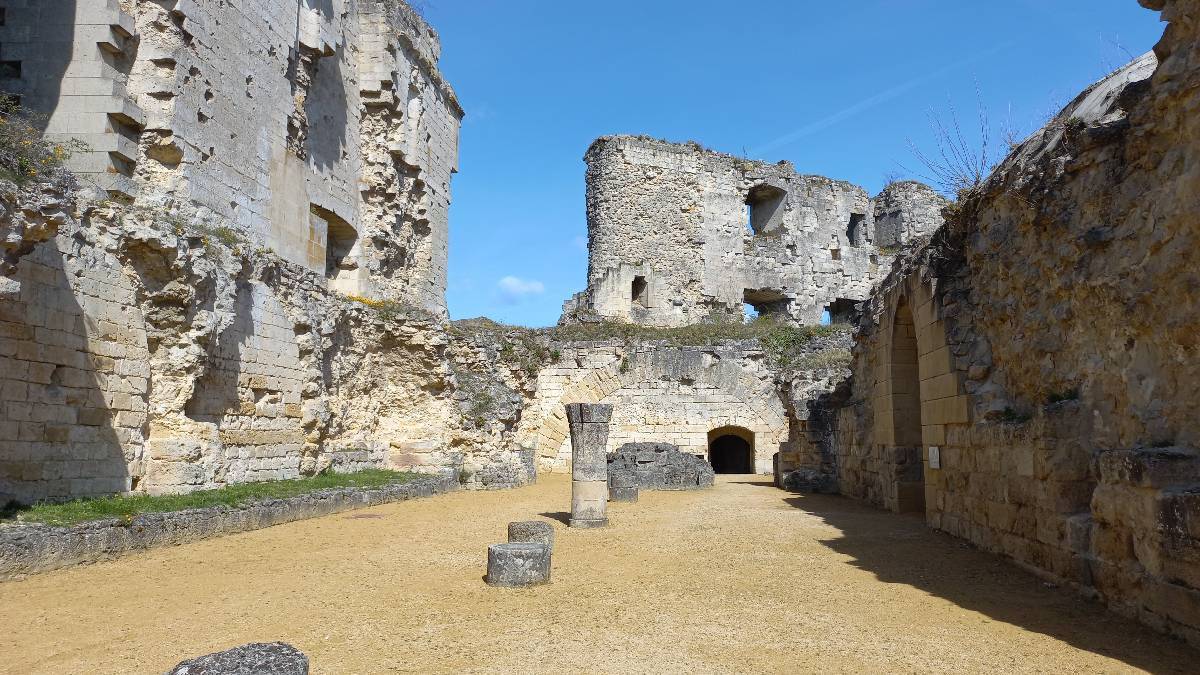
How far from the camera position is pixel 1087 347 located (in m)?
5.18

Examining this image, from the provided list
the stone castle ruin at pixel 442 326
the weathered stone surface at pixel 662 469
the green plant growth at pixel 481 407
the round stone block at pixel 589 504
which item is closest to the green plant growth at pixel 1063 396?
the stone castle ruin at pixel 442 326

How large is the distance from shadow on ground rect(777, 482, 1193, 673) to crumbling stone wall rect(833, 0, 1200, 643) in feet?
0.45

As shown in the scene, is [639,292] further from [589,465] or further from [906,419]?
[906,419]

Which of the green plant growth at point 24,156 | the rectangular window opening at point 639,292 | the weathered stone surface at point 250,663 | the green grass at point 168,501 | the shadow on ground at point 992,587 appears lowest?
the shadow on ground at point 992,587

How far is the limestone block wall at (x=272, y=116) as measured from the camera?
9.83 metres

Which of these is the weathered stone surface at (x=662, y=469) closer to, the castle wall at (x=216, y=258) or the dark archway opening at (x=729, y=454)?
the castle wall at (x=216, y=258)

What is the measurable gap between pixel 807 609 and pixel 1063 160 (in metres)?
3.69

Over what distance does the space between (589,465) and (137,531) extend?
5313 mm

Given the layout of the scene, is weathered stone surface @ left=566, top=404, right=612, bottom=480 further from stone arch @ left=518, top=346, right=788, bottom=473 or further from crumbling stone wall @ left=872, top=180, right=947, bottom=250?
crumbling stone wall @ left=872, top=180, right=947, bottom=250

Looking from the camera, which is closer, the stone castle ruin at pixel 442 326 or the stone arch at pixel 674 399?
the stone castle ruin at pixel 442 326

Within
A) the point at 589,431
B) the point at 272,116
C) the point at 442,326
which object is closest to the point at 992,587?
the point at 589,431

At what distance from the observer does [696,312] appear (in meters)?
25.5

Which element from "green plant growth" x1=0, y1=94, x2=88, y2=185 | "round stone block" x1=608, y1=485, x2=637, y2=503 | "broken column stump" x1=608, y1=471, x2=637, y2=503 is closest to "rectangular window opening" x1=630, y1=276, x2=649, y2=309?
"broken column stump" x1=608, y1=471, x2=637, y2=503

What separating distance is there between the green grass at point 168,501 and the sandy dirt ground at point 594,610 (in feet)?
1.76
